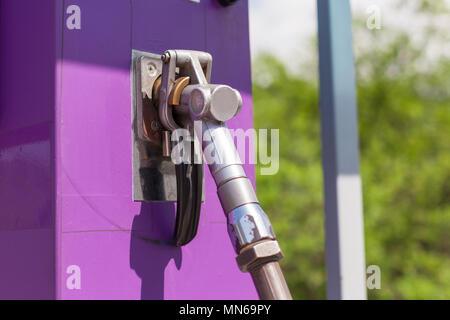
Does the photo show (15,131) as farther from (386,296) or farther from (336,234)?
(386,296)

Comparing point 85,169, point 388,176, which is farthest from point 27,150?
point 388,176

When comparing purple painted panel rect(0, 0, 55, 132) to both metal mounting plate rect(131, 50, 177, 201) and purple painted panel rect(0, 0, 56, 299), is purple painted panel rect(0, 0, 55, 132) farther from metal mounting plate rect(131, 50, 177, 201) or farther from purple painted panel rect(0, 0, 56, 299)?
metal mounting plate rect(131, 50, 177, 201)

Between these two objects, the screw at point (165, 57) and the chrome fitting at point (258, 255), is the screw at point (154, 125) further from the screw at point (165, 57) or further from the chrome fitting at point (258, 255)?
the chrome fitting at point (258, 255)

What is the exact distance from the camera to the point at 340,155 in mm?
1227

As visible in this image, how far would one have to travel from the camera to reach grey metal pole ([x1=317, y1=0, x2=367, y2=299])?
47.7 inches

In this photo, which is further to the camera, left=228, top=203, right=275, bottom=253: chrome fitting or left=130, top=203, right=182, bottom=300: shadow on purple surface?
left=130, top=203, right=182, bottom=300: shadow on purple surface

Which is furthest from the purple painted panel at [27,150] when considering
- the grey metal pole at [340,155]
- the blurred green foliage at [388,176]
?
the blurred green foliage at [388,176]

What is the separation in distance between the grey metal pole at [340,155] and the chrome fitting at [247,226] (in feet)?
1.42

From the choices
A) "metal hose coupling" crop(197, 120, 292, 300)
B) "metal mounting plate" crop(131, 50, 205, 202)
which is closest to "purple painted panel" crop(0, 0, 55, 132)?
"metal mounting plate" crop(131, 50, 205, 202)

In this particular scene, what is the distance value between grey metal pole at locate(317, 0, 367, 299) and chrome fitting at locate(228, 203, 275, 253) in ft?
1.42

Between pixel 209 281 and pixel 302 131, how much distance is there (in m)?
8.18

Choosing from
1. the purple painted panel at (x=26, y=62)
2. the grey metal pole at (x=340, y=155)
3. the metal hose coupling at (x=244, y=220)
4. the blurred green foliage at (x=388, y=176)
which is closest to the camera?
the metal hose coupling at (x=244, y=220)

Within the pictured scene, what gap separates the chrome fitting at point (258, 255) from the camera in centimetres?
79

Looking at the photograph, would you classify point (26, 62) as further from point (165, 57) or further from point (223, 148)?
point (223, 148)
